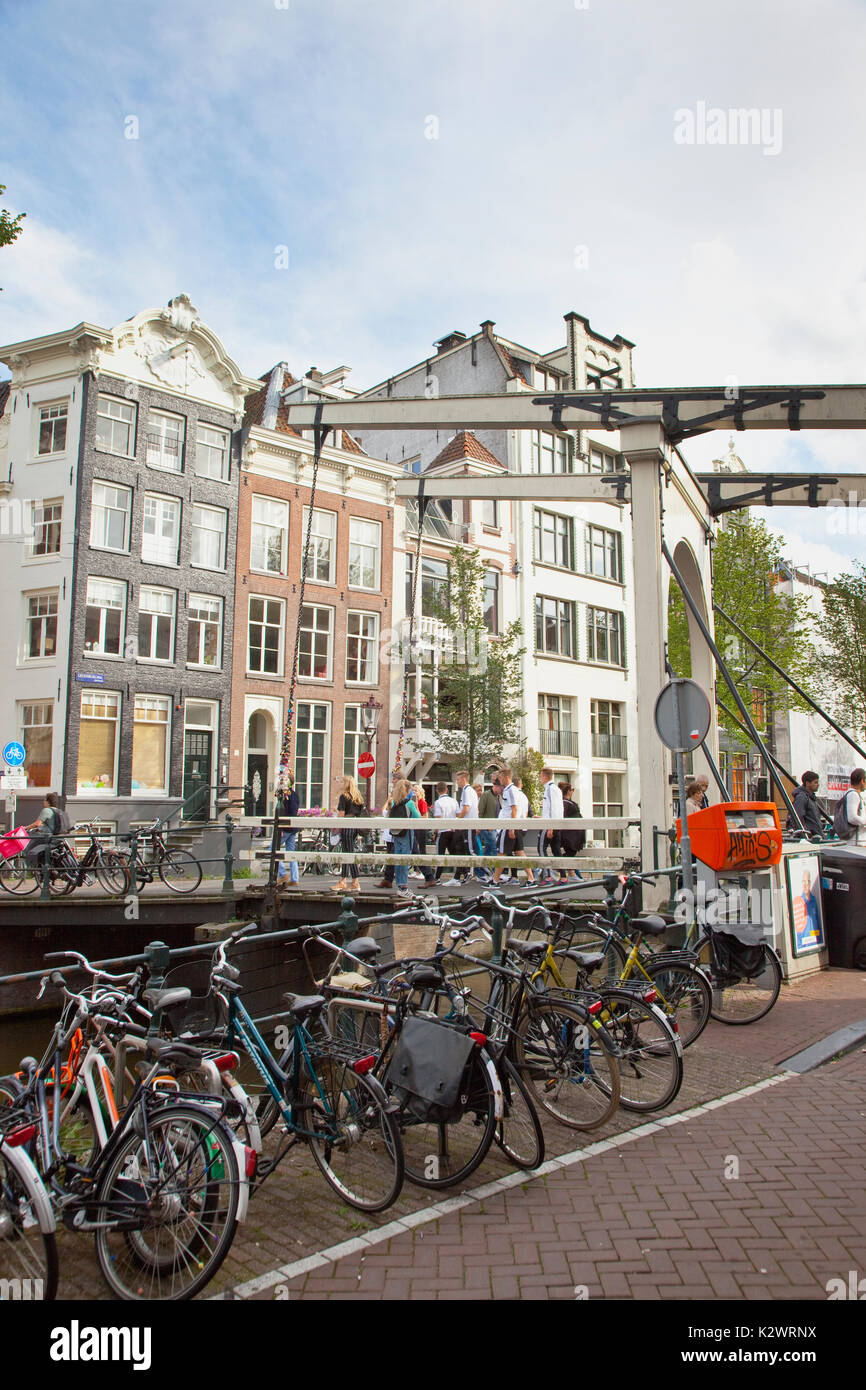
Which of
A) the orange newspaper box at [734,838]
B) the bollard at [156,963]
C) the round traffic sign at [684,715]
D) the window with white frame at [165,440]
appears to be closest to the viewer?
the bollard at [156,963]

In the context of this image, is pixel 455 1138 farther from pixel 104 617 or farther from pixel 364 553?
pixel 364 553

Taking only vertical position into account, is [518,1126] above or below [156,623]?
below

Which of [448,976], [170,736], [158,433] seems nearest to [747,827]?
[448,976]

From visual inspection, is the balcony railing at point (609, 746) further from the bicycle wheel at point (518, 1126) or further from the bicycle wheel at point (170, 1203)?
the bicycle wheel at point (170, 1203)

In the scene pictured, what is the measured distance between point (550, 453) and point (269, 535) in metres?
12.5

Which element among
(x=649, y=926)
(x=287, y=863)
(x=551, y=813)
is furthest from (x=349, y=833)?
(x=649, y=926)

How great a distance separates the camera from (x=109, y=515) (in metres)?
26.0

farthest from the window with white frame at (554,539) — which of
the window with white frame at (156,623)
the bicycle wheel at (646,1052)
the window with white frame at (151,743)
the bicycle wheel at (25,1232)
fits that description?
the bicycle wheel at (25,1232)

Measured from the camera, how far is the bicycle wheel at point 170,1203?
3.56 metres

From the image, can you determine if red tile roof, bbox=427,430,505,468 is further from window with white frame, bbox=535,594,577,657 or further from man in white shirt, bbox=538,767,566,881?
man in white shirt, bbox=538,767,566,881

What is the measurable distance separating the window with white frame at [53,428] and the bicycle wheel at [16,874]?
14.6 m

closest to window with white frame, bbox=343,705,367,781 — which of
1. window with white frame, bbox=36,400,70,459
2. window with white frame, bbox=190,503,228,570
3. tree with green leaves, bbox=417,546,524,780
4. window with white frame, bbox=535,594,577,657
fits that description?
tree with green leaves, bbox=417,546,524,780

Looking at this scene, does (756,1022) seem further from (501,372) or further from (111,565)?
(501,372)

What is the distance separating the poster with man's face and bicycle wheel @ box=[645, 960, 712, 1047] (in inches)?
108
